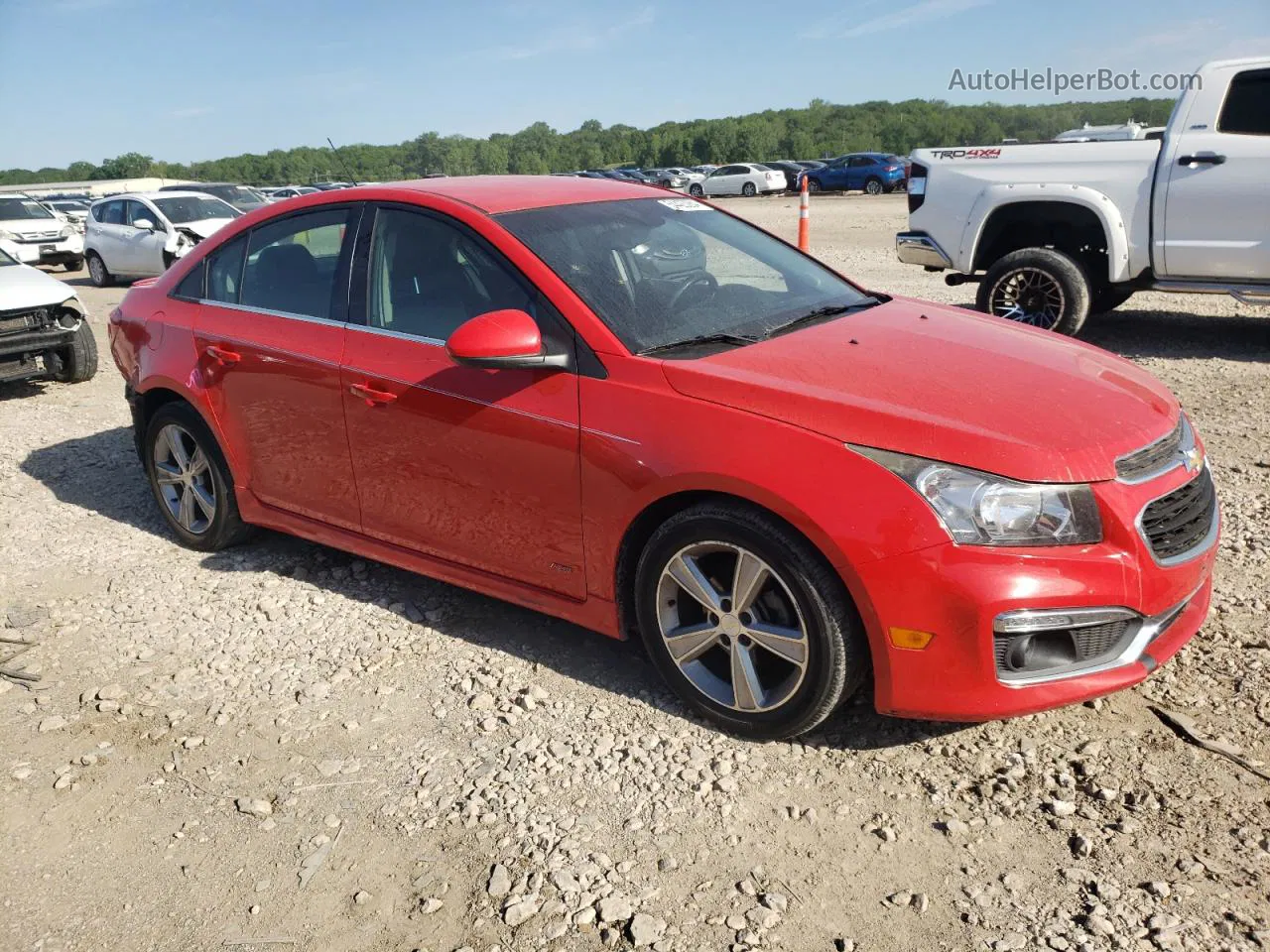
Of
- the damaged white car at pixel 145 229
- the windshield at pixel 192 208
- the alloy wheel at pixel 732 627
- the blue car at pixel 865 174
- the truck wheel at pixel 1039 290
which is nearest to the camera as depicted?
the alloy wheel at pixel 732 627

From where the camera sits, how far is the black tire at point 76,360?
918 centimetres

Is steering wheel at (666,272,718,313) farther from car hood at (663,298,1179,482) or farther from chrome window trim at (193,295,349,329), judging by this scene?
chrome window trim at (193,295,349,329)

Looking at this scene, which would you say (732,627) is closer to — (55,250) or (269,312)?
(269,312)

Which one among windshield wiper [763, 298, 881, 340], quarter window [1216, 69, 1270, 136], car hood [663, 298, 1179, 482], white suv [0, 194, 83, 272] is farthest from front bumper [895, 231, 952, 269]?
white suv [0, 194, 83, 272]

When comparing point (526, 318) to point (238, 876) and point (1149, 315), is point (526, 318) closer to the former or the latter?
point (238, 876)

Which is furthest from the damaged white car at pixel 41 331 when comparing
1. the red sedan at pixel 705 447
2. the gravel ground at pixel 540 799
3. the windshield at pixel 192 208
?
the windshield at pixel 192 208

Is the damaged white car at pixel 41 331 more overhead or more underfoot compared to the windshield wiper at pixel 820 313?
more underfoot

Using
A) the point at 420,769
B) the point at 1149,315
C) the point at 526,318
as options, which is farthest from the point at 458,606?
the point at 1149,315

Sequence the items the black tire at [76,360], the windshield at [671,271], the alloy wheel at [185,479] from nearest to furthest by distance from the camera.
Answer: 1. the windshield at [671,271]
2. the alloy wheel at [185,479]
3. the black tire at [76,360]

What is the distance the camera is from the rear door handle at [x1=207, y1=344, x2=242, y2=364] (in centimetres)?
458

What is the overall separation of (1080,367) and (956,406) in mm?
774

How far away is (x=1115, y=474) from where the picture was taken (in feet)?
9.57

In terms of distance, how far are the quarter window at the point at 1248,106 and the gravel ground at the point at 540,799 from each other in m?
4.78

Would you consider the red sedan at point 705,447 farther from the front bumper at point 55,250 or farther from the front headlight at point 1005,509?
the front bumper at point 55,250
